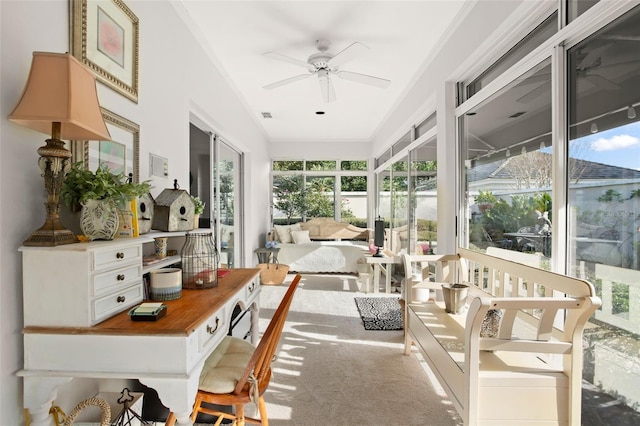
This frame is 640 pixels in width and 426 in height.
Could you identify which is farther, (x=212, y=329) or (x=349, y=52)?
(x=349, y=52)

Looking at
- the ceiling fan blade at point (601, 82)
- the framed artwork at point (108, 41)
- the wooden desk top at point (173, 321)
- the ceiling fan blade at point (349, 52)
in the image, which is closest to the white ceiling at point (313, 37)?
the ceiling fan blade at point (349, 52)

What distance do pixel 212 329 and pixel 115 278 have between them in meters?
0.43

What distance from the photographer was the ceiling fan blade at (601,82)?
1.53m

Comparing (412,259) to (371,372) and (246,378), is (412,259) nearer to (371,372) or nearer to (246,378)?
(371,372)

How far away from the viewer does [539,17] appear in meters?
2.03

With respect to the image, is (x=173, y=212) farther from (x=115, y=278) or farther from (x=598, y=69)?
(x=598, y=69)

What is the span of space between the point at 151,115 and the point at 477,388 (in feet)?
7.86

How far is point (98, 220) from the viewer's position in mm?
1368

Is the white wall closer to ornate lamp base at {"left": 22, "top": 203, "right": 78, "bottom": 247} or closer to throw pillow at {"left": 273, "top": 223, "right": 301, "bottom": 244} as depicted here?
ornate lamp base at {"left": 22, "top": 203, "right": 78, "bottom": 247}

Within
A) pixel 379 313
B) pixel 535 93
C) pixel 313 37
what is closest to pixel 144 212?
pixel 313 37

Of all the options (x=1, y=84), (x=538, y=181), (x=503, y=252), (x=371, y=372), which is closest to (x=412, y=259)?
(x=503, y=252)

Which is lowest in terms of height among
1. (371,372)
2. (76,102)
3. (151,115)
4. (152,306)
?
(371,372)

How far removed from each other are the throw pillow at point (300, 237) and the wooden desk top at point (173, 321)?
208 inches

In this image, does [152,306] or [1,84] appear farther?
[152,306]
